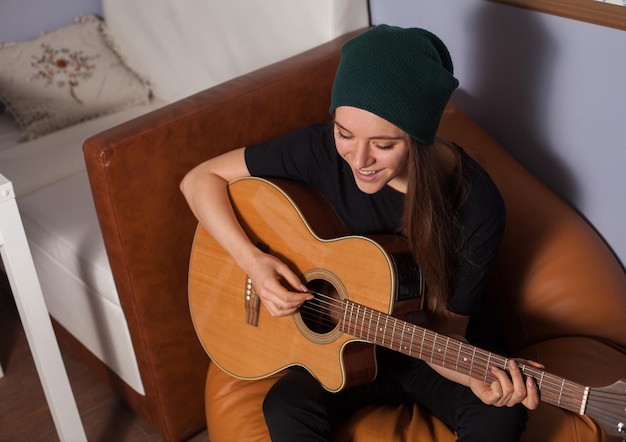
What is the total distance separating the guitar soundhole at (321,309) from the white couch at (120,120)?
47 cm

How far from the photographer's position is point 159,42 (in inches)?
89.9

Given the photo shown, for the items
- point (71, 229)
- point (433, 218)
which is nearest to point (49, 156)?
point (71, 229)

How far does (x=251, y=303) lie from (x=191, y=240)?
0.24 meters

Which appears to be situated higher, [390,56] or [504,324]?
[390,56]

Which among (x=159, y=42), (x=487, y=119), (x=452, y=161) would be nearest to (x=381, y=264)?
(x=452, y=161)

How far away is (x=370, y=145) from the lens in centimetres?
123

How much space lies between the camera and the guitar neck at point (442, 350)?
3.70 ft

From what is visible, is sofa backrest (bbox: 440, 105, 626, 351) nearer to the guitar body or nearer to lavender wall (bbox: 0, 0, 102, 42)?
the guitar body

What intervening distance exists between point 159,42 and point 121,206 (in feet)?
3.25

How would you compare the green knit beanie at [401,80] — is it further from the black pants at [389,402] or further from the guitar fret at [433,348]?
the black pants at [389,402]

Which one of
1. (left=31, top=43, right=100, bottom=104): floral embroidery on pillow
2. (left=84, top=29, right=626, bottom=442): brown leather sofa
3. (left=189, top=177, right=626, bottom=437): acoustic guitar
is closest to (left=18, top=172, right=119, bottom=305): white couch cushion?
(left=84, top=29, right=626, bottom=442): brown leather sofa

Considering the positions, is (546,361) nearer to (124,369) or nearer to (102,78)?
(124,369)

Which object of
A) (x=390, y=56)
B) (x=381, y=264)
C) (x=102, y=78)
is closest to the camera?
(x=390, y=56)

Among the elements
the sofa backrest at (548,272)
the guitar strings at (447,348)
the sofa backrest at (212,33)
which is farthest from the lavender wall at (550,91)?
the guitar strings at (447,348)
